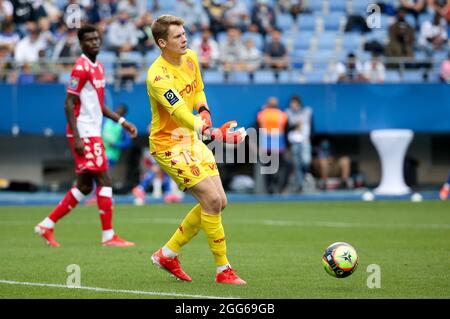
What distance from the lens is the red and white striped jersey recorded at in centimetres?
1402

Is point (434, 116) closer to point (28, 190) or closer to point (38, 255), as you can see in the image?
point (28, 190)

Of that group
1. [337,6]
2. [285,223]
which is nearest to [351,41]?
[337,6]

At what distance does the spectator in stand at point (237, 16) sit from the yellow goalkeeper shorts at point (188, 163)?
16410mm

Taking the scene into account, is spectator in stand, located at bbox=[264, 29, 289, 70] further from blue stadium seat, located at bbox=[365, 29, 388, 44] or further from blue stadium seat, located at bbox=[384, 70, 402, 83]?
blue stadium seat, located at bbox=[384, 70, 402, 83]

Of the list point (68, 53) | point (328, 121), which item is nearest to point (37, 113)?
point (68, 53)

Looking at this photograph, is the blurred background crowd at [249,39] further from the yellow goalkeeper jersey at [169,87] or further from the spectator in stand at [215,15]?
the yellow goalkeeper jersey at [169,87]

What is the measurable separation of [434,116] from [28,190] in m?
10.1

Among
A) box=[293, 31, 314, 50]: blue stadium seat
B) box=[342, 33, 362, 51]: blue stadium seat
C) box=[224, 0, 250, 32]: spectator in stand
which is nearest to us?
box=[224, 0, 250, 32]: spectator in stand

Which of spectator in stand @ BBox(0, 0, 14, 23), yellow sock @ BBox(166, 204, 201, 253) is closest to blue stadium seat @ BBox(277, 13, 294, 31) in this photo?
spectator in stand @ BBox(0, 0, 14, 23)

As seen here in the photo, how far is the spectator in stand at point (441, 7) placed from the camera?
27.7 meters

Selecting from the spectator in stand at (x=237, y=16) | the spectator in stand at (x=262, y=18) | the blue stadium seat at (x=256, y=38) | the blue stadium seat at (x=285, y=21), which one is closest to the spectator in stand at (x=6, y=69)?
the spectator in stand at (x=237, y=16)

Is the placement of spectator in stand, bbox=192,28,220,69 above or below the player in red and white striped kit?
above

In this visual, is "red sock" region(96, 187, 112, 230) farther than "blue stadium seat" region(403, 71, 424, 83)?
No

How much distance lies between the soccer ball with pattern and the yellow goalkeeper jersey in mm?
1795
